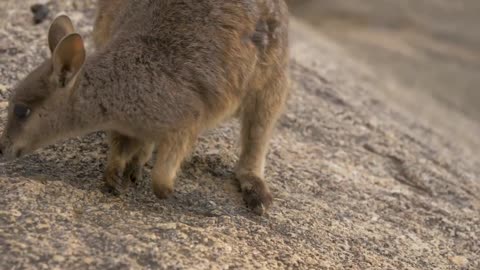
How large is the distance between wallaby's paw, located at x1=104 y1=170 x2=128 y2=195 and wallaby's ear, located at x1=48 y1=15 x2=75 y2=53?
73 centimetres

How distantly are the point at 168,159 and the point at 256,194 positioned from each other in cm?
66

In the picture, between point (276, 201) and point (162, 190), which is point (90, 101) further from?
point (276, 201)

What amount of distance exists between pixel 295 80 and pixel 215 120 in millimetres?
2844

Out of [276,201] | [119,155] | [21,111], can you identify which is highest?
[21,111]

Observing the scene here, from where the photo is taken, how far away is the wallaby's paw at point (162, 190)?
4027mm

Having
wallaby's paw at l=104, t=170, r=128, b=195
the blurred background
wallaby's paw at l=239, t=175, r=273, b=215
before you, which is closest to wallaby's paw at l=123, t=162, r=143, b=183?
wallaby's paw at l=104, t=170, r=128, b=195

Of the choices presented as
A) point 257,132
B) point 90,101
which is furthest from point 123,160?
point 257,132

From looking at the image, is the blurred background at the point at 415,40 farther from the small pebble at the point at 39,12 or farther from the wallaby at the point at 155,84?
the wallaby at the point at 155,84

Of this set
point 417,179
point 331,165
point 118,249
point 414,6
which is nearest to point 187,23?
point 118,249

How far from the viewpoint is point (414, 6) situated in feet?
46.9

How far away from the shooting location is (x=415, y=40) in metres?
13.0

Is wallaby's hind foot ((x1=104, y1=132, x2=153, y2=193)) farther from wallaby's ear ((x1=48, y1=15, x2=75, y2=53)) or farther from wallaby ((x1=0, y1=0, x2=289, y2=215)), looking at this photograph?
wallaby's ear ((x1=48, y1=15, x2=75, y2=53))

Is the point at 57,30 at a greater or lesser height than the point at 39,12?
greater

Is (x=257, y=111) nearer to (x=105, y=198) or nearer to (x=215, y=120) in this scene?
(x=215, y=120)
